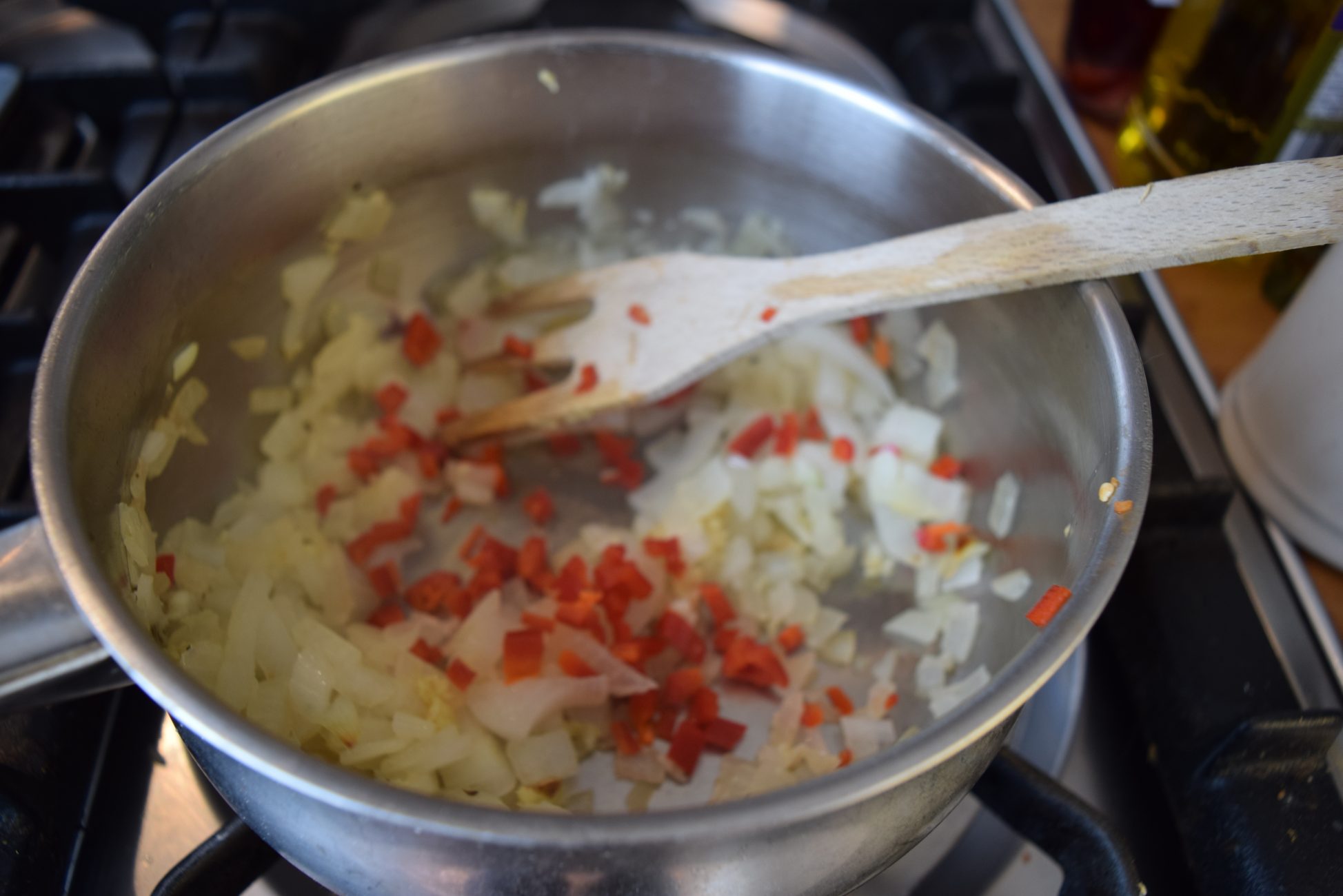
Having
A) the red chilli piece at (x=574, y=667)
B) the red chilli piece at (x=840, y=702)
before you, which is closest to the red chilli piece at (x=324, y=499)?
the red chilli piece at (x=574, y=667)

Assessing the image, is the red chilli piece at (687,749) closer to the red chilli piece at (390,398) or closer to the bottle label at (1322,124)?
the red chilli piece at (390,398)

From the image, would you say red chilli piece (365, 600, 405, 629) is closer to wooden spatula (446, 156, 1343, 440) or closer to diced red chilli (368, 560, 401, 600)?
diced red chilli (368, 560, 401, 600)

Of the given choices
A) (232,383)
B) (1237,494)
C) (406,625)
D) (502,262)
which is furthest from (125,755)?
(1237,494)

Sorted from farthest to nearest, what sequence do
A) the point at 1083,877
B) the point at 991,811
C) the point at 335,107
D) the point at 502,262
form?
1. the point at 502,262
2. the point at 335,107
3. the point at 991,811
4. the point at 1083,877

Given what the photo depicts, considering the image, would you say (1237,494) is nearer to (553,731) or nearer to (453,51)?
(553,731)

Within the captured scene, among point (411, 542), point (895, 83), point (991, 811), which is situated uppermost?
point (895, 83)

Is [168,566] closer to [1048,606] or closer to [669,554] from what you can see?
[669,554]

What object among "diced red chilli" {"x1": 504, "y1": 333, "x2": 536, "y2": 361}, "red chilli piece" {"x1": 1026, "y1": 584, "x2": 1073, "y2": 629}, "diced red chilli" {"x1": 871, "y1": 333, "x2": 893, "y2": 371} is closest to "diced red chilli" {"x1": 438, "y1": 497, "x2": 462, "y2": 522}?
"diced red chilli" {"x1": 504, "y1": 333, "x2": 536, "y2": 361}
